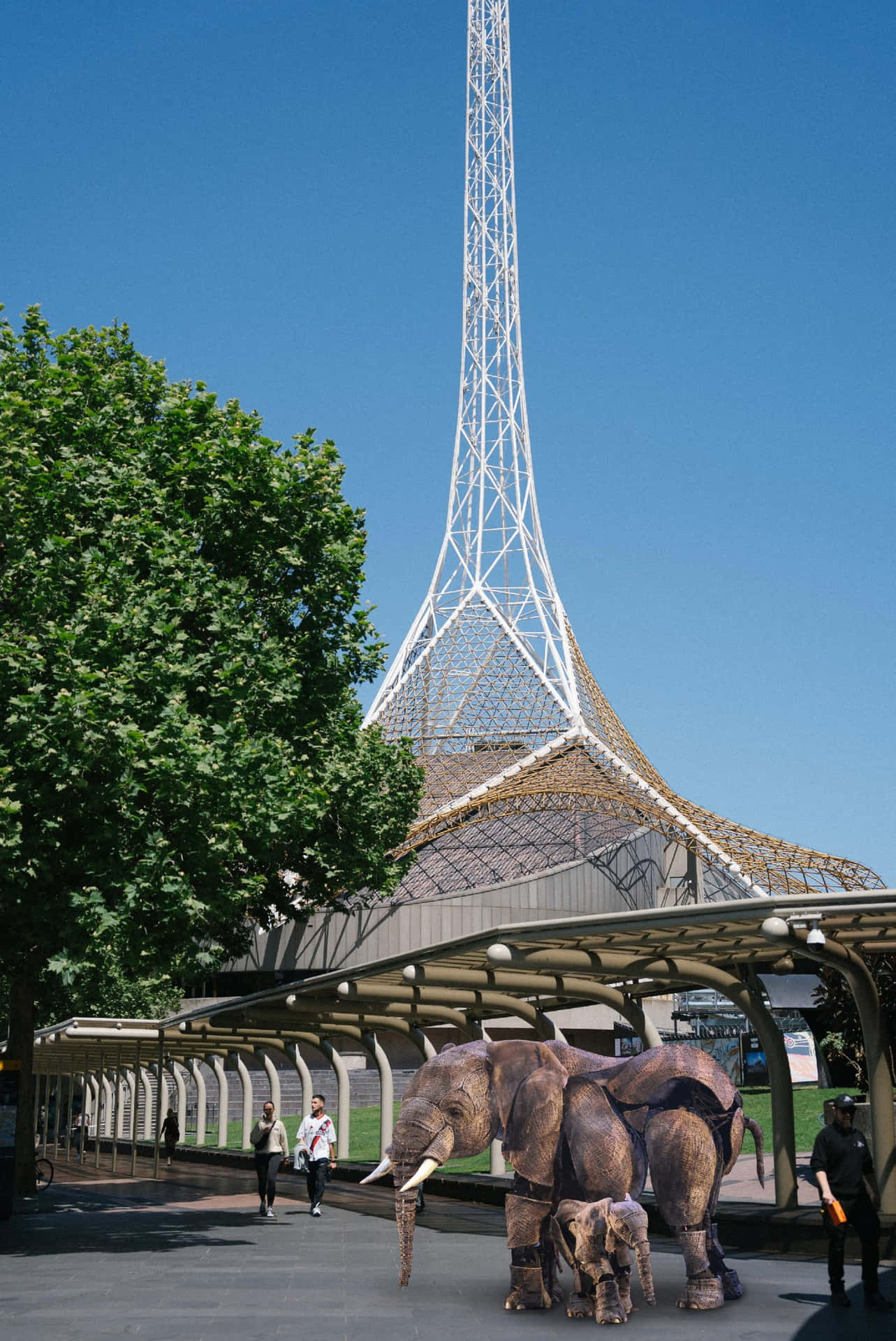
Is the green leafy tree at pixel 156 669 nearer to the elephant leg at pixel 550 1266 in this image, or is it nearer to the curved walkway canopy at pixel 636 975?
the curved walkway canopy at pixel 636 975

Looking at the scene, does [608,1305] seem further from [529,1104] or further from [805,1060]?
[805,1060]

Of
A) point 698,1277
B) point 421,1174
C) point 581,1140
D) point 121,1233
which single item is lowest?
point 121,1233

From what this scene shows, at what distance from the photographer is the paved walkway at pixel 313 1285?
33.8ft

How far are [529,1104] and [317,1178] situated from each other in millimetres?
9352

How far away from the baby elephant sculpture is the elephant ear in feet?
1.41

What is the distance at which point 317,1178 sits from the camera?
19.9 meters

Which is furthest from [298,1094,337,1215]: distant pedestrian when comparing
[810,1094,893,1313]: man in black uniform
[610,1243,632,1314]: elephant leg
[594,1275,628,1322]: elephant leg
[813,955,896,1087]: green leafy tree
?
[810,1094,893,1313]: man in black uniform

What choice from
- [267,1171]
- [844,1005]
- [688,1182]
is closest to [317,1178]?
[267,1171]

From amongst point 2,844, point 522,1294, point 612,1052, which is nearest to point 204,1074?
point 612,1052

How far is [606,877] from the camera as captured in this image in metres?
63.2

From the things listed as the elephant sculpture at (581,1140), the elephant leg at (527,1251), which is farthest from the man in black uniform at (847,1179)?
the elephant leg at (527,1251)

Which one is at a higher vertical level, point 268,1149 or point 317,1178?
point 268,1149

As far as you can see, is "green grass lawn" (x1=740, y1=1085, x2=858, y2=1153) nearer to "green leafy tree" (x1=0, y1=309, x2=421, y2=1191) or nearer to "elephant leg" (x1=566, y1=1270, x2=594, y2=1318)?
"green leafy tree" (x1=0, y1=309, x2=421, y2=1191)

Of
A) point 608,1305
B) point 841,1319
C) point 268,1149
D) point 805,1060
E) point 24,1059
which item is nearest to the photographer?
point 841,1319
